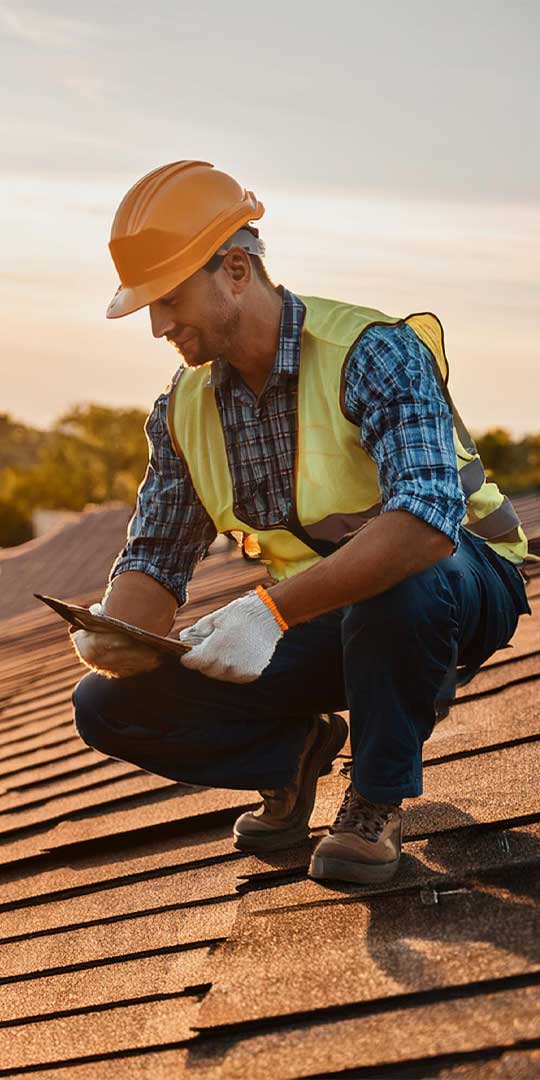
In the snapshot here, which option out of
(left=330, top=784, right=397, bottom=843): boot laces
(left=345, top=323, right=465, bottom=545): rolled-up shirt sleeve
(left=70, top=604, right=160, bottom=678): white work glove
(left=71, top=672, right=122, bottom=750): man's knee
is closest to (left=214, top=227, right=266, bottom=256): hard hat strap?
(left=345, top=323, right=465, bottom=545): rolled-up shirt sleeve

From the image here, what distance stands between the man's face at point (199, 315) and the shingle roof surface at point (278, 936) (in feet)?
3.07

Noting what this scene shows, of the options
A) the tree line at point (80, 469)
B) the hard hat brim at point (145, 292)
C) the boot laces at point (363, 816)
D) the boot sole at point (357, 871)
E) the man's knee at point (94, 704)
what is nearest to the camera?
the boot sole at point (357, 871)

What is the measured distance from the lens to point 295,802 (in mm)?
2287

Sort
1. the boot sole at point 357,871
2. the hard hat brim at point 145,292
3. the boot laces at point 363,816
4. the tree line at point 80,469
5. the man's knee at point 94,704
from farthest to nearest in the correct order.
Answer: the tree line at point 80,469 → the man's knee at point 94,704 → the hard hat brim at point 145,292 → the boot laces at point 363,816 → the boot sole at point 357,871

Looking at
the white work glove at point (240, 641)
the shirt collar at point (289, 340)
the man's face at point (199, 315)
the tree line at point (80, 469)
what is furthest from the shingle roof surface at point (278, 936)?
the tree line at point (80, 469)

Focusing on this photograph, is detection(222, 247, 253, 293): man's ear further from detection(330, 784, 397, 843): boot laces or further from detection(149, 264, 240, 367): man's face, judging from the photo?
detection(330, 784, 397, 843): boot laces

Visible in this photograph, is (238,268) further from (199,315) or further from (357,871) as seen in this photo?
(357,871)

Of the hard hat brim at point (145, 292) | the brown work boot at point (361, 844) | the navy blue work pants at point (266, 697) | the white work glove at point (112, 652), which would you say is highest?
the hard hat brim at point (145, 292)

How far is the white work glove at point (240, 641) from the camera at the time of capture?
2.04 m

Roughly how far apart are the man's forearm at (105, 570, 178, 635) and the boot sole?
73 cm

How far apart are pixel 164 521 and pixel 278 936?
1.01 metres

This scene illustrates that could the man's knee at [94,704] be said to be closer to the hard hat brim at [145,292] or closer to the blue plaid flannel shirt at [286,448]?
the blue plaid flannel shirt at [286,448]

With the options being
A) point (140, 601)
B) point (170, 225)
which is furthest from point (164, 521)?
point (170, 225)

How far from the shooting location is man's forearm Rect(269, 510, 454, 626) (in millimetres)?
1945
